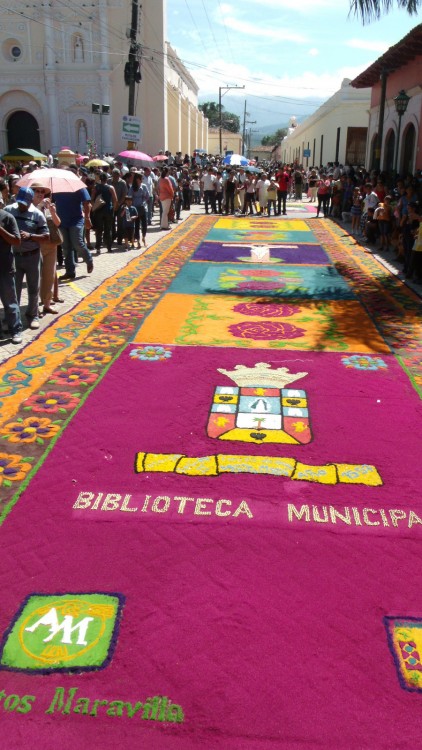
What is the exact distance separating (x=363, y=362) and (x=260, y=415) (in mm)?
1824

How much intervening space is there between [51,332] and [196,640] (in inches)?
204

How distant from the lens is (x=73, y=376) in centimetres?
610

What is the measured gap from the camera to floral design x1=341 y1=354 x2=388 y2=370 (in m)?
6.46

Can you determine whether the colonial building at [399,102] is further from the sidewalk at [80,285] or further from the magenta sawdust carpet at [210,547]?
the magenta sawdust carpet at [210,547]

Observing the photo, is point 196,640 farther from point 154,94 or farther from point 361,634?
point 154,94

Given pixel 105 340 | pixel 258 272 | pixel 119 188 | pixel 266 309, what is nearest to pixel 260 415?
pixel 105 340

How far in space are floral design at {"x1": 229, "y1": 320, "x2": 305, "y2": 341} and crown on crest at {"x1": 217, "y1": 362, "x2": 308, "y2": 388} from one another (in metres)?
1.14

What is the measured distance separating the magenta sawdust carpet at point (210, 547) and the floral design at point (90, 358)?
0.03 meters

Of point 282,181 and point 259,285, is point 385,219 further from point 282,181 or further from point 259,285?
point 282,181

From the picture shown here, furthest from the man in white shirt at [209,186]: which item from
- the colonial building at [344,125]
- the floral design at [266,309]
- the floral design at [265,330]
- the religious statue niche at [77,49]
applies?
the religious statue niche at [77,49]

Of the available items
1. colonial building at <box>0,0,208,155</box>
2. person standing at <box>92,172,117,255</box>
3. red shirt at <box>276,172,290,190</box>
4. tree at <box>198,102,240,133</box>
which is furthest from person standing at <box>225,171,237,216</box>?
tree at <box>198,102,240,133</box>

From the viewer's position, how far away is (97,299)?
9.14 meters

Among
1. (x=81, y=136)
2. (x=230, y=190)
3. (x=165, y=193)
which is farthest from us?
(x=81, y=136)

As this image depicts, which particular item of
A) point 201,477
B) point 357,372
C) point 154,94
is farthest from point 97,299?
Answer: point 154,94
